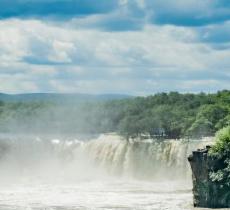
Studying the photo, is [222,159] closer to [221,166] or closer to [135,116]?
[221,166]

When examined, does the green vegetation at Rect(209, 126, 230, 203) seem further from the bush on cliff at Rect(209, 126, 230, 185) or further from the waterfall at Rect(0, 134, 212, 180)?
the waterfall at Rect(0, 134, 212, 180)

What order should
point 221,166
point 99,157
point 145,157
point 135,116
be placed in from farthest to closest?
point 135,116 < point 99,157 < point 145,157 < point 221,166

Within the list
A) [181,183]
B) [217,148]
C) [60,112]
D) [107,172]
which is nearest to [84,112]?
[60,112]

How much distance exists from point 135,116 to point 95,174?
15.5 metres

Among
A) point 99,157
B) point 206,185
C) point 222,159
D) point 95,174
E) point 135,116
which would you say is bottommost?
point 206,185

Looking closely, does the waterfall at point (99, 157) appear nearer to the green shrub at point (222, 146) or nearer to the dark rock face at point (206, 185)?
the green shrub at point (222, 146)

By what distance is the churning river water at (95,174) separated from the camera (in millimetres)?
47188

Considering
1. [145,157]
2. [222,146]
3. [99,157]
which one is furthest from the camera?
[99,157]

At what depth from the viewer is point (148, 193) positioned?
2046 inches

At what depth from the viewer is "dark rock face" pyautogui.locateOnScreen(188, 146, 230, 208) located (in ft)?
143

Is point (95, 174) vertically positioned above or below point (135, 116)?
below

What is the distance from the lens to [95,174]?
6662cm

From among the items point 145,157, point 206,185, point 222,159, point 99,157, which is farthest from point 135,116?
point 206,185

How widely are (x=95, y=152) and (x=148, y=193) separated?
1775 centimetres
